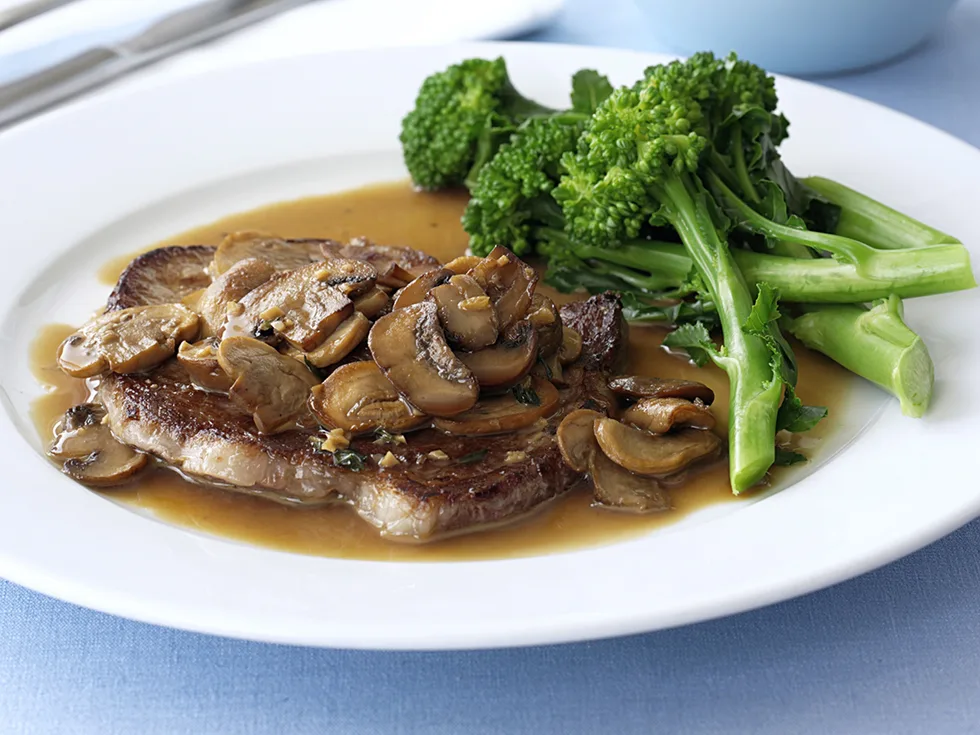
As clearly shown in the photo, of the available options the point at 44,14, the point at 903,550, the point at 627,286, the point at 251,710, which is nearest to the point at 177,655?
the point at 251,710

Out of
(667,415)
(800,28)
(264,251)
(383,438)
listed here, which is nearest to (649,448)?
(667,415)

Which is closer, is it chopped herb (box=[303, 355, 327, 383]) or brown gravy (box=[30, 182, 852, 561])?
brown gravy (box=[30, 182, 852, 561])

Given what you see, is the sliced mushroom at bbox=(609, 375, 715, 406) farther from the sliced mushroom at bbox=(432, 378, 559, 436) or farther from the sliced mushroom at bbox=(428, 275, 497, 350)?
the sliced mushroom at bbox=(428, 275, 497, 350)

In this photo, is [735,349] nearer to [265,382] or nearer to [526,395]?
[526,395]

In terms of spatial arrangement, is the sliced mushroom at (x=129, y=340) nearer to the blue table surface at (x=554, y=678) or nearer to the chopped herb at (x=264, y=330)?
the chopped herb at (x=264, y=330)

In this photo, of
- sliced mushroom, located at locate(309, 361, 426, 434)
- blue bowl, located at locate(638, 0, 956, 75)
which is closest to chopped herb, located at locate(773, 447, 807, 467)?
sliced mushroom, located at locate(309, 361, 426, 434)

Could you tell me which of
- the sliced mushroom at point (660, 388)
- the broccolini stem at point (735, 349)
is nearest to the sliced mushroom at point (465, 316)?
the sliced mushroom at point (660, 388)
